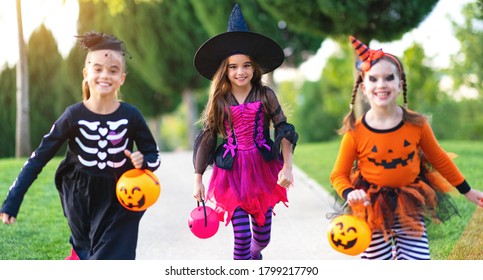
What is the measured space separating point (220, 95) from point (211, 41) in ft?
1.04

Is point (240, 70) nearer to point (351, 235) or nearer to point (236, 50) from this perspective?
point (236, 50)

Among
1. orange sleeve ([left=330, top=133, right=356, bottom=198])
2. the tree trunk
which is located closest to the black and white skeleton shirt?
orange sleeve ([left=330, top=133, right=356, bottom=198])

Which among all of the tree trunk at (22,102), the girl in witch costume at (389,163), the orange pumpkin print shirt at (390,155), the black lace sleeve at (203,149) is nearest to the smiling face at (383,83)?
the girl in witch costume at (389,163)

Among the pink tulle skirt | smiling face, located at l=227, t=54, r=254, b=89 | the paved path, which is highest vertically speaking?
smiling face, located at l=227, t=54, r=254, b=89

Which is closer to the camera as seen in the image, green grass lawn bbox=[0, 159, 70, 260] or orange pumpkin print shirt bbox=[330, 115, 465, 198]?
orange pumpkin print shirt bbox=[330, 115, 465, 198]

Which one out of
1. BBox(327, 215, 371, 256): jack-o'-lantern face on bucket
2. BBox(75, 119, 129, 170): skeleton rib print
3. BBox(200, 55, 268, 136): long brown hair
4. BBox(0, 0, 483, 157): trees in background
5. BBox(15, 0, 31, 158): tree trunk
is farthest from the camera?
BBox(0, 0, 483, 157): trees in background

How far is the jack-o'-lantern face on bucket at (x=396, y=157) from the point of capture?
10.5ft

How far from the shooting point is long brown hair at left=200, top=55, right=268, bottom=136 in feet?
11.9

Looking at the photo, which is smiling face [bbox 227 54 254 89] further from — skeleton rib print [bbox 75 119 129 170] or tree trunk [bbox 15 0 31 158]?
tree trunk [bbox 15 0 31 158]

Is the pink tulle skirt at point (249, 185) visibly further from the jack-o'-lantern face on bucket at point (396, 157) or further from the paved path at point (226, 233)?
the paved path at point (226, 233)

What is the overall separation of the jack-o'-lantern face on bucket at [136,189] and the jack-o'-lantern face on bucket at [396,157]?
1151 millimetres

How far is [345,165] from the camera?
3254 millimetres

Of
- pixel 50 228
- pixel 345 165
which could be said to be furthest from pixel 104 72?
pixel 50 228

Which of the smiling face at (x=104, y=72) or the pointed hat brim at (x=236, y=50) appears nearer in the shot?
the smiling face at (x=104, y=72)
